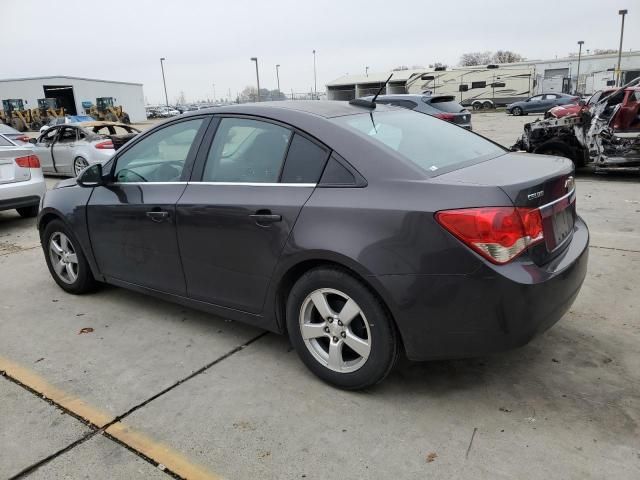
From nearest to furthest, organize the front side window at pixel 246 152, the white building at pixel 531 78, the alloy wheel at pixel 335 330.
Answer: the alloy wheel at pixel 335 330, the front side window at pixel 246 152, the white building at pixel 531 78

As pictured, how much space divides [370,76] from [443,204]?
50.9 m

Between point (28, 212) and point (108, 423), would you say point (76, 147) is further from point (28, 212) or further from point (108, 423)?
point (108, 423)

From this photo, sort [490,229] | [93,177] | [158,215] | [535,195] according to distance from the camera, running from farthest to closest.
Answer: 1. [93,177]
2. [158,215]
3. [535,195]
4. [490,229]

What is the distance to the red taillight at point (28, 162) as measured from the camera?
7.45 metres

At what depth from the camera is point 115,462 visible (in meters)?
2.47

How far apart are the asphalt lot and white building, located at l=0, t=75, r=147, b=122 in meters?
47.7

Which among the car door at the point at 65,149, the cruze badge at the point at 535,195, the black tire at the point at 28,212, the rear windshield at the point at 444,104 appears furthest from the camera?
the rear windshield at the point at 444,104

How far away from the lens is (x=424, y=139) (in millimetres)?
3256

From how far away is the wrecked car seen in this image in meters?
8.62

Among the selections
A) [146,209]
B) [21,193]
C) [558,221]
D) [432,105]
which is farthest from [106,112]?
[558,221]

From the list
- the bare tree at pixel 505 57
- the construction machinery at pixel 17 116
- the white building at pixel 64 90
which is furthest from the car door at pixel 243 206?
the bare tree at pixel 505 57

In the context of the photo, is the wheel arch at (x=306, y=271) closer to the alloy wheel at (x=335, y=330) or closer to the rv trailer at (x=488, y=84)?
the alloy wheel at (x=335, y=330)

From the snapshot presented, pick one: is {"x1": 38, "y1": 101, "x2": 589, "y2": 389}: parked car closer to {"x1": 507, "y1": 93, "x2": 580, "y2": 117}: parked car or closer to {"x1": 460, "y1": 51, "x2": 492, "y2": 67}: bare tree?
{"x1": 507, "y1": 93, "x2": 580, "y2": 117}: parked car

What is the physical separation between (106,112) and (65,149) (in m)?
37.8
